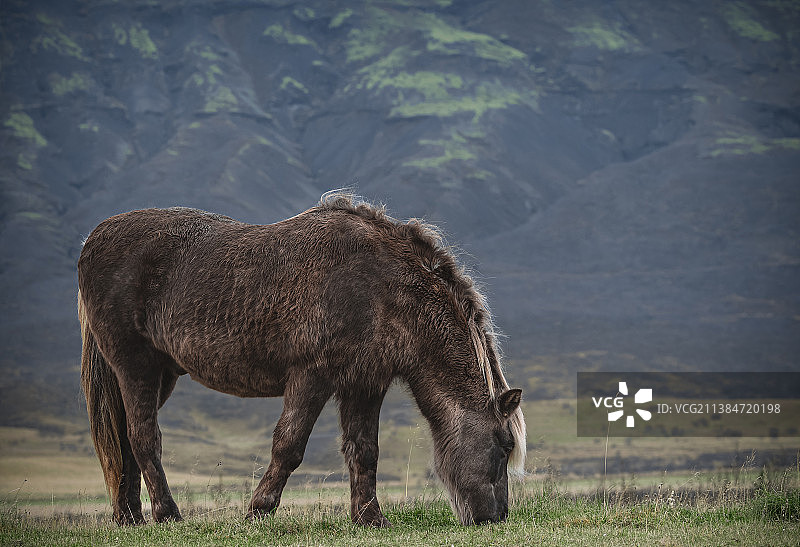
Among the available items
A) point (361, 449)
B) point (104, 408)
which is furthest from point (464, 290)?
point (104, 408)

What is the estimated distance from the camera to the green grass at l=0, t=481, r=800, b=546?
8844 millimetres

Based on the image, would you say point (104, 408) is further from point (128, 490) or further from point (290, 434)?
point (290, 434)

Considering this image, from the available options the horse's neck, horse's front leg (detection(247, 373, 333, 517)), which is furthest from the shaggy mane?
horse's front leg (detection(247, 373, 333, 517))

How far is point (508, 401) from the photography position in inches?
387

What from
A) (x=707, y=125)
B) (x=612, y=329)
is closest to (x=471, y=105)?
(x=707, y=125)

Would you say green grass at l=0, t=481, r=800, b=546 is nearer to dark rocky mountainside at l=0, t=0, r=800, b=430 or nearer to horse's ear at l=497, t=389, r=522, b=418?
horse's ear at l=497, t=389, r=522, b=418

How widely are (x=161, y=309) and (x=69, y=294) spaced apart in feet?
401

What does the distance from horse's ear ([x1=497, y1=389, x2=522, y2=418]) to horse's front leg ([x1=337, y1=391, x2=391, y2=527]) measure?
123 centimetres

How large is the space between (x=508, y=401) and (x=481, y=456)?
60cm

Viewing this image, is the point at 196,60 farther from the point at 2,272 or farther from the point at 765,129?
the point at 765,129

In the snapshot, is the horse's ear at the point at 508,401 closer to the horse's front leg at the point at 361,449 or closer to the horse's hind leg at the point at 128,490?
the horse's front leg at the point at 361,449

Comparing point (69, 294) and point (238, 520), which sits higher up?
point (69, 294)

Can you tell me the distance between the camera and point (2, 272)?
138375 mm

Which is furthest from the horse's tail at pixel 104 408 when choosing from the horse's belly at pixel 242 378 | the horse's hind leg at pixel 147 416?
the horse's belly at pixel 242 378
